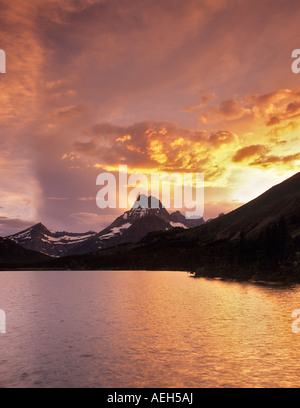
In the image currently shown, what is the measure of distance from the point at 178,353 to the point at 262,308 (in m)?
33.6

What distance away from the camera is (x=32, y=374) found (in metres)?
27.8

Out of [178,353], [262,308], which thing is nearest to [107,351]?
[178,353]

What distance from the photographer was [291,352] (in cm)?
3344

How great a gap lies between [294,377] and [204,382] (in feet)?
22.0

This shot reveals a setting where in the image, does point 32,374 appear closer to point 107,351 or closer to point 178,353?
point 107,351

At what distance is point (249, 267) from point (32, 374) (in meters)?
138

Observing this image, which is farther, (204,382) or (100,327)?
(100,327)

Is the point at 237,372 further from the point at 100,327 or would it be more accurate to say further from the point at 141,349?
the point at 100,327
